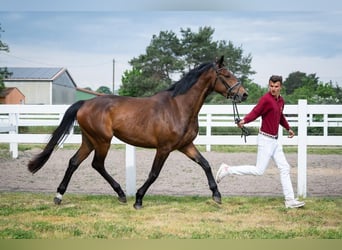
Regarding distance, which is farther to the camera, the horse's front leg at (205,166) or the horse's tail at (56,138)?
the horse's tail at (56,138)

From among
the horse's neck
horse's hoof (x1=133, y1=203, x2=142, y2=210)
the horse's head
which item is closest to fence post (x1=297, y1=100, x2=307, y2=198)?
the horse's head

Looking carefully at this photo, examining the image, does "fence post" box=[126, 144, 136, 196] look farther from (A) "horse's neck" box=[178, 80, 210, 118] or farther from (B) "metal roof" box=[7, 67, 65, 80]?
(B) "metal roof" box=[7, 67, 65, 80]

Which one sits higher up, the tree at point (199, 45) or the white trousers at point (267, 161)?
the tree at point (199, 45)

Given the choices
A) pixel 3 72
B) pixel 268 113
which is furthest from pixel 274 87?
pixel 3 72

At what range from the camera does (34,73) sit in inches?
843

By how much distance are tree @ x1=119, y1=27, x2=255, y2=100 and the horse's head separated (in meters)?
14.9

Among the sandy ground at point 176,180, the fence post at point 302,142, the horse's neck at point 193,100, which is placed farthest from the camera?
the sandy ground at point 176,180

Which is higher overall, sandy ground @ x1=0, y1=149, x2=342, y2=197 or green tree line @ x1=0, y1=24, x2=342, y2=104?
green tree line @ x1=0, y1=24, x2=342, y2=104

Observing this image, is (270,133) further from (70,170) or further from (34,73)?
(34,73)

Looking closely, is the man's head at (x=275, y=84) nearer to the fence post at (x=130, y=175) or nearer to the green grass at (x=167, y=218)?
the green grass at (x=167, y=218)

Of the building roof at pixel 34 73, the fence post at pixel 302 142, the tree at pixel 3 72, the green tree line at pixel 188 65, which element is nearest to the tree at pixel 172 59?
the green tree line at pixel 188 65

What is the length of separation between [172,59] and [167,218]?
17.1m

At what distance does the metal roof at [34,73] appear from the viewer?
21.6m

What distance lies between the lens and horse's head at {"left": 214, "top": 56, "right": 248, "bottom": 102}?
189 inches
